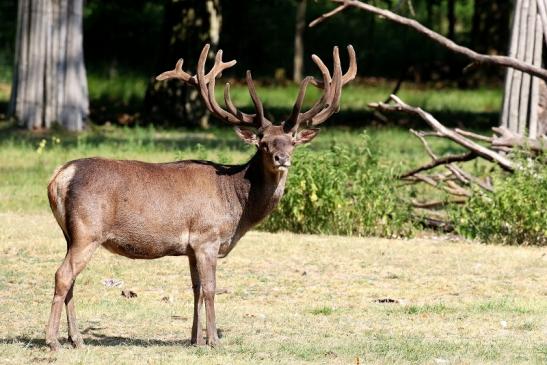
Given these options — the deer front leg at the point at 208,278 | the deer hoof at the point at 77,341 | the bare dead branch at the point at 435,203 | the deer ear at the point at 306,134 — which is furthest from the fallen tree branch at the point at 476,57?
the deer hoof at the point at 77,341

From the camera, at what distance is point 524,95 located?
55.3 feet

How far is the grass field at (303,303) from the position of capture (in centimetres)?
916

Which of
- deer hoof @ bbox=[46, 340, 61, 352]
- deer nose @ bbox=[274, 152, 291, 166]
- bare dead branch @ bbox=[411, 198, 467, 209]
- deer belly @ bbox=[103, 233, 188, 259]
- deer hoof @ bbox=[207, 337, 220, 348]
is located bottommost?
bare dead branch @ bbox=[411, 198, 467, 209]

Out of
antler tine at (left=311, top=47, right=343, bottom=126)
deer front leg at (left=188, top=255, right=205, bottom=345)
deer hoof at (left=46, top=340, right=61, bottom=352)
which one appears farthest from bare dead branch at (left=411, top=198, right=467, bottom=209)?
deer hoof at (left=46, top=340, right=61, bottom=352)

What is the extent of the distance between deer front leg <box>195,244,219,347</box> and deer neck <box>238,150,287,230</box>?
0.45 meters

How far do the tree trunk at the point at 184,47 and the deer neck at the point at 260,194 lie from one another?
15.2 meters

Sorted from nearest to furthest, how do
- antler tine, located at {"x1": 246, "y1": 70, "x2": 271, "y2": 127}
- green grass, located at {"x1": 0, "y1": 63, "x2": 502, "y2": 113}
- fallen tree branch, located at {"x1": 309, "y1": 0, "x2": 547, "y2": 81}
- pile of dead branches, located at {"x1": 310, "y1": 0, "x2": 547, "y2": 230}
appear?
antler tine, located at {"x1": 246, "y1": 70, "x2": 271, "y2": 127} → fallen tree branch, located at {"x1": 309, "y1": 0, "x2": 547, "y2": 81} → pile of dead branches, located at {"x1": 310, "y1": 0, "x2": 547, "y2": 230} → green grass, located at {"x1": 0, "y1": 63, "x2": 502, "y2": 113}

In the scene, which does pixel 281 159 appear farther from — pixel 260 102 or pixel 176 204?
pixel 176 204

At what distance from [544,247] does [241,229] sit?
566 centimetres

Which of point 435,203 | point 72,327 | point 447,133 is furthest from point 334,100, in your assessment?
point 435,203

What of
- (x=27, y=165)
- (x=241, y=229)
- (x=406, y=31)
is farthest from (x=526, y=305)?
(x=406, y=31)

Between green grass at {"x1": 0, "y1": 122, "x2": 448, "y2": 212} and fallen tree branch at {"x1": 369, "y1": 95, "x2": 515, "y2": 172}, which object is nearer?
fallen tree branch at {"x1": 369, "y1": 95, "x2": 515, "y2": 172}

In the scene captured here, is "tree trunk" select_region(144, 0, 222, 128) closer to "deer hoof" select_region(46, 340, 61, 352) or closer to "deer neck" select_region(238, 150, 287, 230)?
"deer neck" select_region(238, 150, 287, 230)

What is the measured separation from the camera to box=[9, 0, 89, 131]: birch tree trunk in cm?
→ 2295
